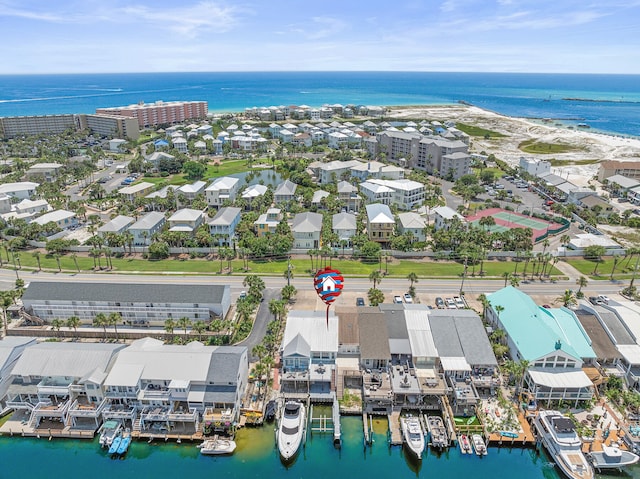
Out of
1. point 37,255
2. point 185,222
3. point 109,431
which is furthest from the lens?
point 185,222

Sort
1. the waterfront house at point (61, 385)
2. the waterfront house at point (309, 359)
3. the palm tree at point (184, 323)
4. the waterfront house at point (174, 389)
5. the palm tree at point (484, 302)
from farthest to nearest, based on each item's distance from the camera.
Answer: the palm tree at point (484, 302), the palm tree at point (184, 323), the waterfront house at point (309, 359), the waterfront house at point (61, 385), the waterfront house at point (174, 389)

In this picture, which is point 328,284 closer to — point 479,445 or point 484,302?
point 479,445

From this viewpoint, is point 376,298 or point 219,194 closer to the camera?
point 376,298

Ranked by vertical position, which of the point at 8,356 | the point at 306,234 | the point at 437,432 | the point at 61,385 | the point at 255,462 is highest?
the point at 306,234

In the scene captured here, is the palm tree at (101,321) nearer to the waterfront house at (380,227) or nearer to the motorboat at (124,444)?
the motorboat at (124,444)

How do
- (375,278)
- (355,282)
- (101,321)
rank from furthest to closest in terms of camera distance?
1. (355,282)
2. (375,278)
3. (101,321)

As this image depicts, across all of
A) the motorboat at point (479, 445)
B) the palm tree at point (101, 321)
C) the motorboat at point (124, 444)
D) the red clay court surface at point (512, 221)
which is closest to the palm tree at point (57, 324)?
the palm tree at point (101, 321)

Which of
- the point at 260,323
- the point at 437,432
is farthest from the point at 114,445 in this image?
the point at 437,432
